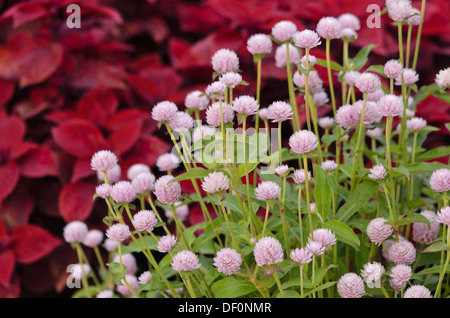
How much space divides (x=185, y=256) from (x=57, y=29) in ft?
3.94

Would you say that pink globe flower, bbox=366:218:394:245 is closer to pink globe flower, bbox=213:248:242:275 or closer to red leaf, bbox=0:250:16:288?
pink globe flower, bbox=213:248:242:275

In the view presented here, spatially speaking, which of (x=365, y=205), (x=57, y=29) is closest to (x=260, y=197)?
(x=365, y=205)

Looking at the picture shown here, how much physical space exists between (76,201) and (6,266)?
0.23 meters

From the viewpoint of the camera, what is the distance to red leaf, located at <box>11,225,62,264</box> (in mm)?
1494

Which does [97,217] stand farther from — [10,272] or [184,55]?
[184,55]

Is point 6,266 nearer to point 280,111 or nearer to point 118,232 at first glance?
point 118,232

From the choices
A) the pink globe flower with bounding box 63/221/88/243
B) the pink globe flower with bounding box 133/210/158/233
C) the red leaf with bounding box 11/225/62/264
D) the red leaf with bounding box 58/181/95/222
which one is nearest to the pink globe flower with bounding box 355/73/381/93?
the pink globe flower with bounding box 133/210/158/233

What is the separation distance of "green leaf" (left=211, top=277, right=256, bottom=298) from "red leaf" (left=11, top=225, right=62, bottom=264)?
758 mm

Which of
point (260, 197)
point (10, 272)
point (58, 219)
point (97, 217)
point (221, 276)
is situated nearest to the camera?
point (260, 197)

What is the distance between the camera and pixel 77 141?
60.6 inches

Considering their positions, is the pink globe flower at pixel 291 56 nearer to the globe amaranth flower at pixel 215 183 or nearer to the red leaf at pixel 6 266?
the globe amaranth flower at pixel 215 183

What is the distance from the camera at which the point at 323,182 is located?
0.83 m

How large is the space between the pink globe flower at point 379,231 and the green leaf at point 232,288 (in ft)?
0.59

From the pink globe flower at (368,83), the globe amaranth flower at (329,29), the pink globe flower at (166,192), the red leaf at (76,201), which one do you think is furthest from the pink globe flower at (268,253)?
the red leaf at (76,201)
